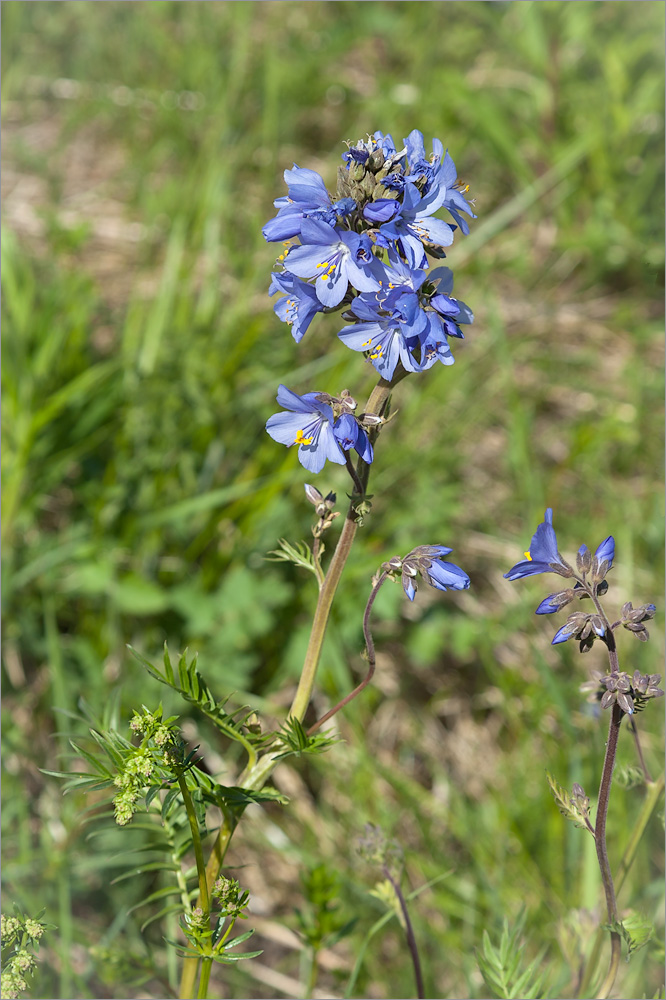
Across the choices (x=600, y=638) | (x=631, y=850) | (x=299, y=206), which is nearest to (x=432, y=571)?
(x=600, y=638)

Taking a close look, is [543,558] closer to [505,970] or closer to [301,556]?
[301,556]

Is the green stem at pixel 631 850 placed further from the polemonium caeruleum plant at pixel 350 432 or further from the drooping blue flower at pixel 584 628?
the drooping blue flower at pixel 584 628

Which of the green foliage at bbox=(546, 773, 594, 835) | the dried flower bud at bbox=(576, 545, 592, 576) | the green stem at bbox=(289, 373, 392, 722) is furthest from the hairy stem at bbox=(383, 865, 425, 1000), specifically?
the dried flower bud at bbox=(576, 545, 592, 576)

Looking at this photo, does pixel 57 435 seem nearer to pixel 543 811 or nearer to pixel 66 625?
pixel 66 625

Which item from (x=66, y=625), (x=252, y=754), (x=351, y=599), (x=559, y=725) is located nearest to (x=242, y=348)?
(x=351, y=599)

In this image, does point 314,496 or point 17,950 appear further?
point 314,496

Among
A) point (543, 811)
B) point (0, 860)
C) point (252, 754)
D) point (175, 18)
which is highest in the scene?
point (175, 18)

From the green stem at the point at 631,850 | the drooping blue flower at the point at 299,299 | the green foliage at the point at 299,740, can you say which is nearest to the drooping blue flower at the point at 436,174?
the drooping blue flower at the point at 299,299
